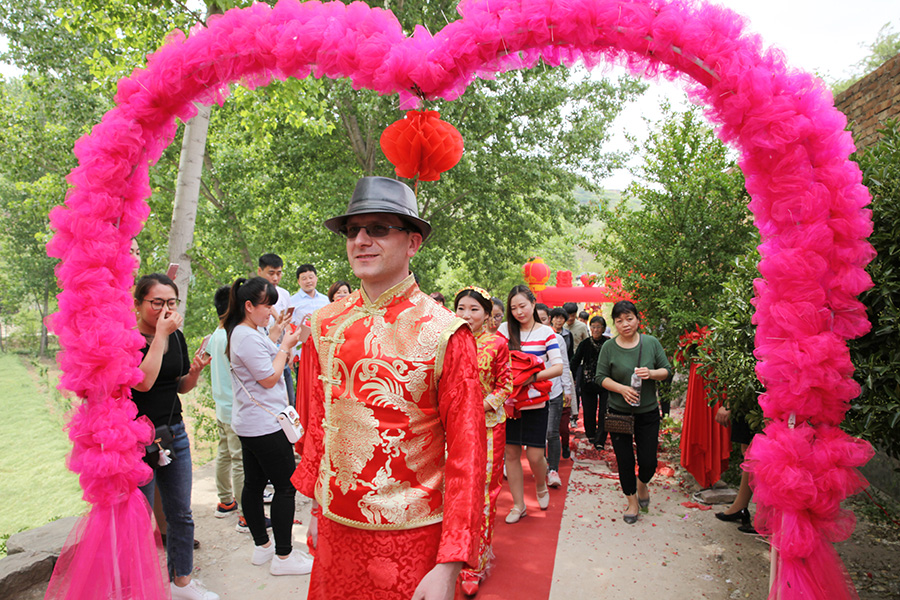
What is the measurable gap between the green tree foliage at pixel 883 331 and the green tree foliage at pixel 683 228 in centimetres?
366

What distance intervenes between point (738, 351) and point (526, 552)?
7.57ft

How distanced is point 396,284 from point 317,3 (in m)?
1.53

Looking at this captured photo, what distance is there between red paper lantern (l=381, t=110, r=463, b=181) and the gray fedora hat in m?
0.30

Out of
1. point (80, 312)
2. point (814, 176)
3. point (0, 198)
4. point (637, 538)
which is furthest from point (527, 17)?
point (0, 198)

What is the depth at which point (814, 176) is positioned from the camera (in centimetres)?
229

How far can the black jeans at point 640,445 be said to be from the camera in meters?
4.84

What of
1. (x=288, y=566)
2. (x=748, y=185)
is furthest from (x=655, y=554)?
(x=748, y=185)

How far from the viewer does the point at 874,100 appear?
18.9ft

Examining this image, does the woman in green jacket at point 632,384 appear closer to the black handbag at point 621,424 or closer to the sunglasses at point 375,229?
the black handbag at point 621,424

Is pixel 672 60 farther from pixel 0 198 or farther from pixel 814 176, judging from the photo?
pixel 0 198

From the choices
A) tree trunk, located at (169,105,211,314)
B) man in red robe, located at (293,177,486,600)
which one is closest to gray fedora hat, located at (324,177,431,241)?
man in red robe, located at (293,177,486,600)

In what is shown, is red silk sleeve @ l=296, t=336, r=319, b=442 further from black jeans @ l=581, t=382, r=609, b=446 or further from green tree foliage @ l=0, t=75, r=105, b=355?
green tree foliage @ l=0, t=75, r=105, b=355

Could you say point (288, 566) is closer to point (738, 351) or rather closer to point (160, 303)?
point (160, 303)

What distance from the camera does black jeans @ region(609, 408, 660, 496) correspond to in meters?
4.84
